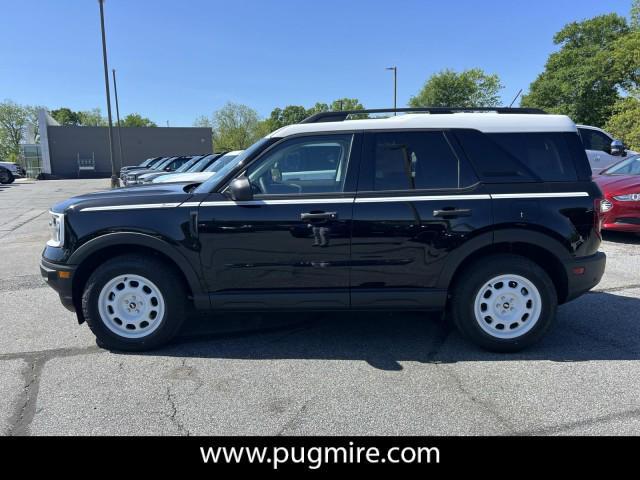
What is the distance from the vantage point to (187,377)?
11.2 ft

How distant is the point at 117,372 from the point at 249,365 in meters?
1.00

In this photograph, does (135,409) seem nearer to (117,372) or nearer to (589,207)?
(117,372)

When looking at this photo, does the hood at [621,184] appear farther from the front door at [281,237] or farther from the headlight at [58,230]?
the headlight at [58,230]

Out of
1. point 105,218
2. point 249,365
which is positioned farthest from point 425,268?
point 105,218

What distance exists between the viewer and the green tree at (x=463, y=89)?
49.8 meters

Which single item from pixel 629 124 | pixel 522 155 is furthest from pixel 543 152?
pixel 629 124

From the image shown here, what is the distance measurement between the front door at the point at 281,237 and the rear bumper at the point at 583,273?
1808 millimetres

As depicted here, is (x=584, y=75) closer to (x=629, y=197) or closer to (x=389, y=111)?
(x=629, y=197)

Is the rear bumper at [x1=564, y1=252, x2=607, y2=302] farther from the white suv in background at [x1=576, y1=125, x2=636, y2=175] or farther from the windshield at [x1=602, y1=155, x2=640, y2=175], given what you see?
the white suv in background at [x1=576, y1=125, x2=636, y2=175]

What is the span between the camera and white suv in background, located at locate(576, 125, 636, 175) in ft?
38.2

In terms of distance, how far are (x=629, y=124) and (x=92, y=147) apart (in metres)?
43.2

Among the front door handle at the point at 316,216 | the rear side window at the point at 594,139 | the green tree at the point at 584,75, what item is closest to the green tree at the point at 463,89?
the green tree at the point at 584,75

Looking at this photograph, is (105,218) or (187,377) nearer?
(187,377)
